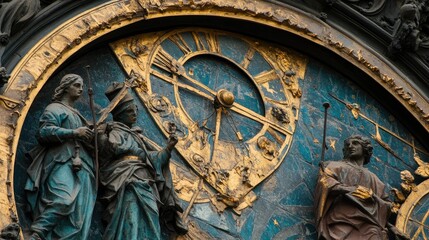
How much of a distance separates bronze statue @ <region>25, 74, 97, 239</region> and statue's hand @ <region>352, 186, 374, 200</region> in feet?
8.09

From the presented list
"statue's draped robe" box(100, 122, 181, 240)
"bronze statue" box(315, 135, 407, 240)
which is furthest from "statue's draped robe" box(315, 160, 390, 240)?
"statue's draped robe" box(100, 122, 181, 240)

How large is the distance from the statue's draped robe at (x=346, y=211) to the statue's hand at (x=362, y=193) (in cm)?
3

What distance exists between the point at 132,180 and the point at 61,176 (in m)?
0.65

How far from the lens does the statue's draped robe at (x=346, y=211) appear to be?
45.8ft

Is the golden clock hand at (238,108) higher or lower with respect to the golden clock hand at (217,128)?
higher

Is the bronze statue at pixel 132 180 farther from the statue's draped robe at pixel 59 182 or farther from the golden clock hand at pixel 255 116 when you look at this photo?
the golden clock hand at pixel 255 116

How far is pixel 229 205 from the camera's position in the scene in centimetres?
1391

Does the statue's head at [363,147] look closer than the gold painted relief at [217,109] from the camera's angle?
No

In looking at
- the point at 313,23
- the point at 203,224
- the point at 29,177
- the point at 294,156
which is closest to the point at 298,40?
the point at 313,23

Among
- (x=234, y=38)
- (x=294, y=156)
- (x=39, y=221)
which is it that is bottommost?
(x=39, y=221)

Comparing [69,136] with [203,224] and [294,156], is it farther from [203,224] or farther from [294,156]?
[294,156]

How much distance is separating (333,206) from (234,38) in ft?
6.28

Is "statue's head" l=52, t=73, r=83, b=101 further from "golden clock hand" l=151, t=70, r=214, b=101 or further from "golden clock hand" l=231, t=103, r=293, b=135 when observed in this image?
"golden clock hand" l=231, t=103, r=293, b=135

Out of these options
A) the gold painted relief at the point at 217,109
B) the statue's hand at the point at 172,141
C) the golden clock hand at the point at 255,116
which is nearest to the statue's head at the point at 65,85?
the statue's hand at the point at 172,141
